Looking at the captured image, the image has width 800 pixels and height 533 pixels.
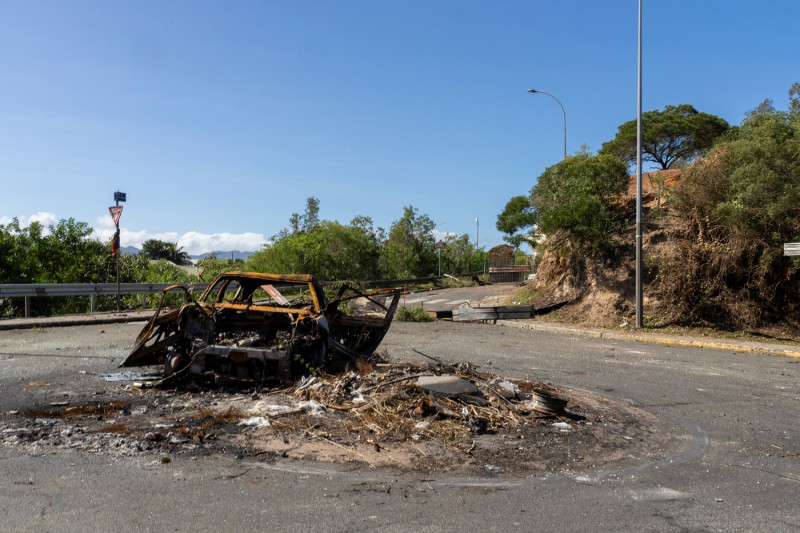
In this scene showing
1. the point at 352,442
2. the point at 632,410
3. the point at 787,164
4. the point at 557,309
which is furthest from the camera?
the point at 557,309

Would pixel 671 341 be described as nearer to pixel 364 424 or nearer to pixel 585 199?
pixel 585 199

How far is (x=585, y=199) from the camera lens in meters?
21.1

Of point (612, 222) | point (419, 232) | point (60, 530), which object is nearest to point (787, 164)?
point (612, 222)

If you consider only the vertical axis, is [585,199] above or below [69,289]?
above

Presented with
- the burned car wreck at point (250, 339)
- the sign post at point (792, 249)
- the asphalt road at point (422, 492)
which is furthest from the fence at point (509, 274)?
the asphalt road at point (422, 492)

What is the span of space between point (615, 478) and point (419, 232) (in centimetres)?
4383

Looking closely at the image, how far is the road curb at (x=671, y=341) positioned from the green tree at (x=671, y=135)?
26.3m

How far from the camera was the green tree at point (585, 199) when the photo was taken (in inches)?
842

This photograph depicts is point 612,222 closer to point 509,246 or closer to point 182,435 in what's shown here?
point 182,435

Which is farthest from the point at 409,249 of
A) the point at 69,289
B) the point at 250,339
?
the point at 250,339

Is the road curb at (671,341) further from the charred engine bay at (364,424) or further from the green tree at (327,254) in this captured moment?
the green tree at (327,254)

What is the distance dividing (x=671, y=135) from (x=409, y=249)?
19402mm

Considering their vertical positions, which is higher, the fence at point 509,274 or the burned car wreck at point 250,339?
the fence at point 509,274

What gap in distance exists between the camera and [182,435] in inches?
246
